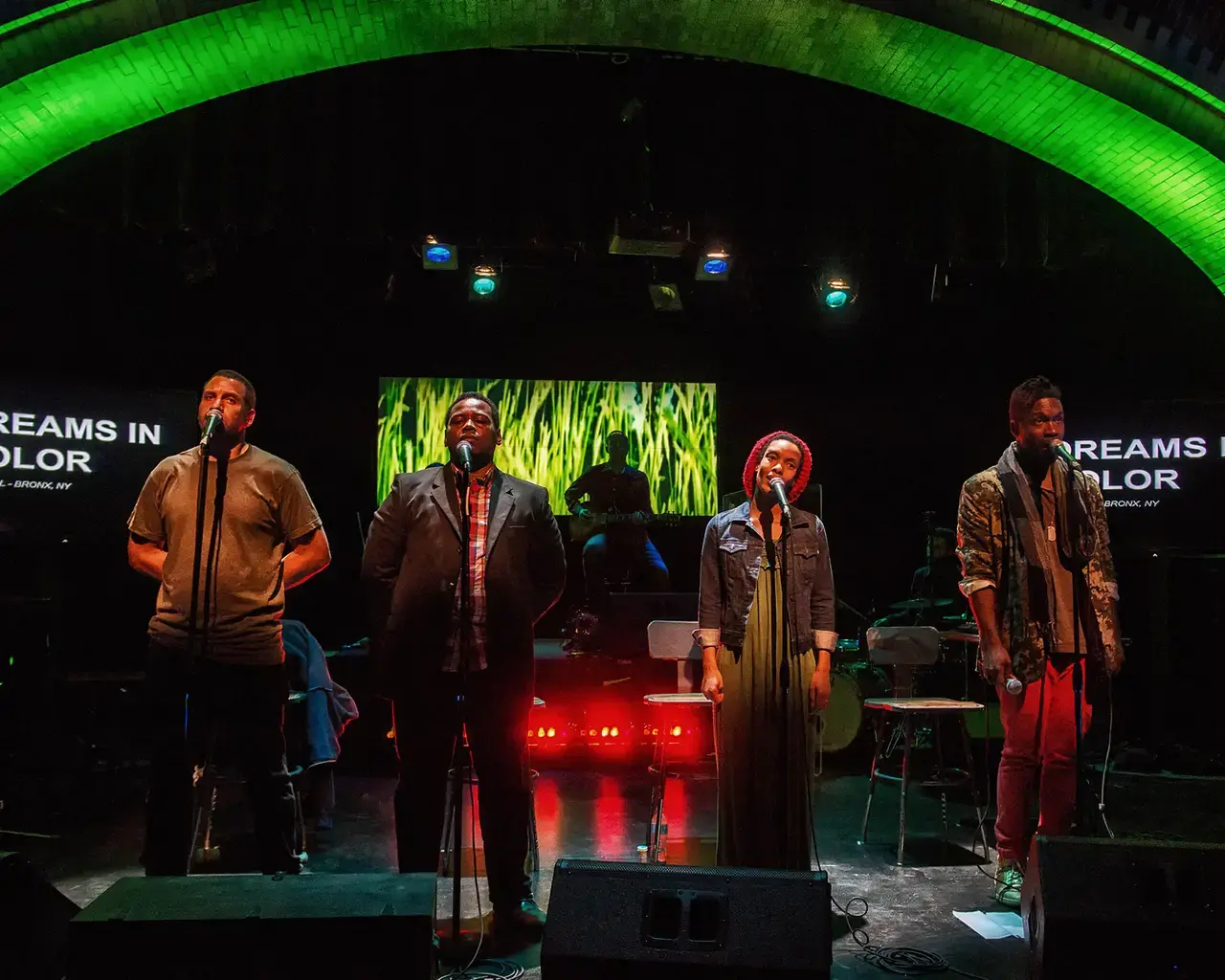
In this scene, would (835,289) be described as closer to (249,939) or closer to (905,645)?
(905,645)

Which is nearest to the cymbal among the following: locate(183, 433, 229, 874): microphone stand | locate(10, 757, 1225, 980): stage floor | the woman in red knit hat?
locate(10, 757, 1225, 980): stage floor

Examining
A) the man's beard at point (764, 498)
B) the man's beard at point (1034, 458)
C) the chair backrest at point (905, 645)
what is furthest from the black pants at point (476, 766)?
the chair backrest at point (905, 645)

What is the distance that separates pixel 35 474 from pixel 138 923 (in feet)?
20.8

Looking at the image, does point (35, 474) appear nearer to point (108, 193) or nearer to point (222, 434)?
point (108, 193)

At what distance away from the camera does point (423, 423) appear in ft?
32.4

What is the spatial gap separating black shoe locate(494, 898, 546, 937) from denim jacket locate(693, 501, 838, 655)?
120 cm

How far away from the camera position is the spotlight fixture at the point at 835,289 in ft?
29.1

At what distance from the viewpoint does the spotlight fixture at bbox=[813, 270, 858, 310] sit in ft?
29.1

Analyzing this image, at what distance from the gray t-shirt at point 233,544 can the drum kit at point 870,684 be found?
4.74 metres

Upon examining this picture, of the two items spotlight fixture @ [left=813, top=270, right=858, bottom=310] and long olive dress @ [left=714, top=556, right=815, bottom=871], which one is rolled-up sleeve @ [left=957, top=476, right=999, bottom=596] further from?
spotlight fixture @ [left=813, top=270, right=858, bottom=310]

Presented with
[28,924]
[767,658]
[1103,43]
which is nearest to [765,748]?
[767,658]

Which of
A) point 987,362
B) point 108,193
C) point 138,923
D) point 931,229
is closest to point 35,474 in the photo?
point 108,193

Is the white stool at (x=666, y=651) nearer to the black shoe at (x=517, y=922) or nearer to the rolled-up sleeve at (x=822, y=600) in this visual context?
the rolled-up sleeve at (x=822, y=600)

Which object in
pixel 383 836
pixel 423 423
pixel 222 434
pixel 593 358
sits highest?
pixel 593 358
